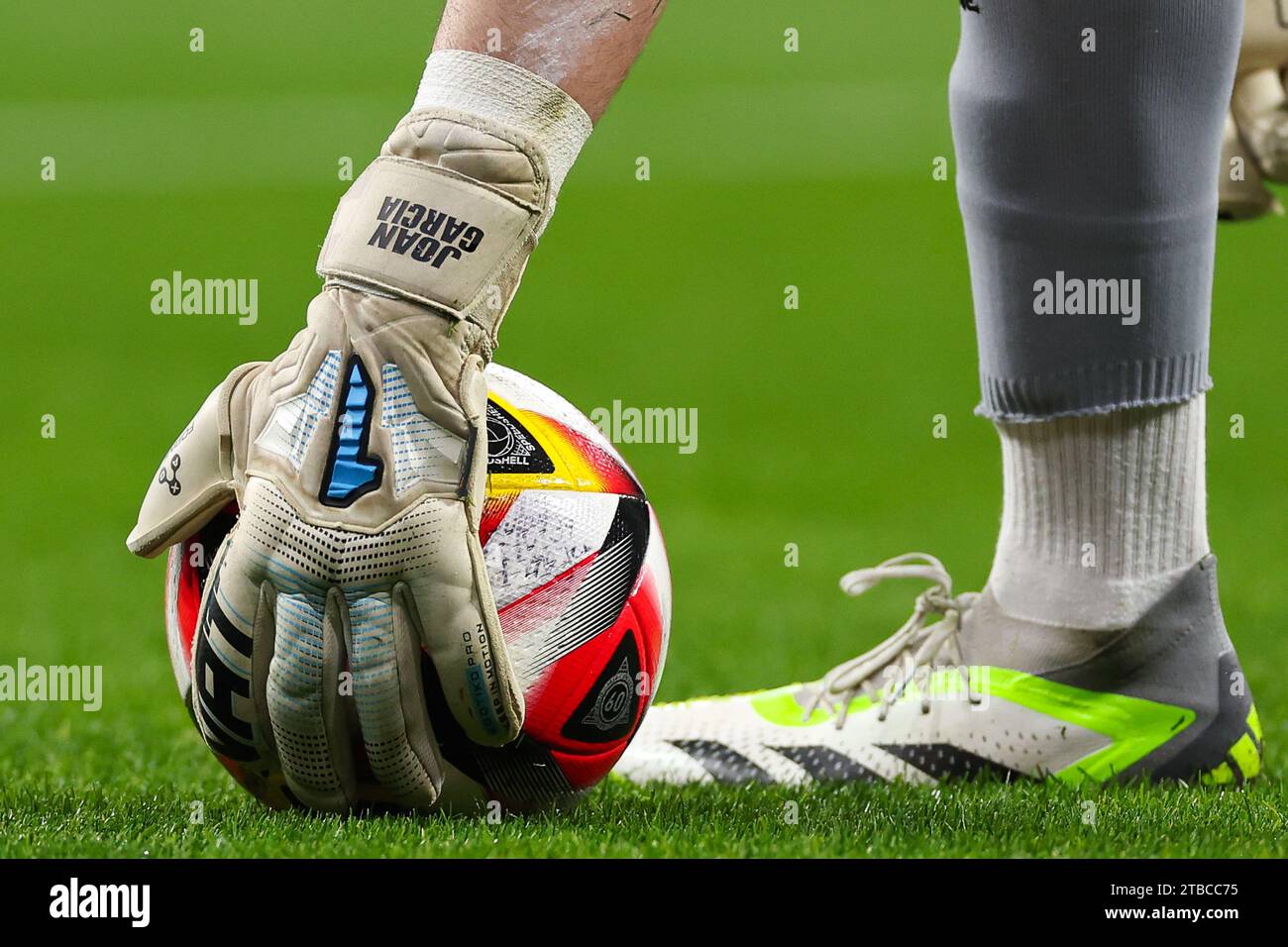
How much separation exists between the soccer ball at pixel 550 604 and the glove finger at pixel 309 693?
0.06 metres

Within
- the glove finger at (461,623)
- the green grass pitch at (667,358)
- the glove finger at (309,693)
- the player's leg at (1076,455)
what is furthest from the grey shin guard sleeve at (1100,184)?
the glove finger at (309,693)

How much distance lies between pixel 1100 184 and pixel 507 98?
1.01 m

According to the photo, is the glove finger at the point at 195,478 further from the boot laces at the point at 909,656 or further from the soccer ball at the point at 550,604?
the boot laces at the point at 909,656

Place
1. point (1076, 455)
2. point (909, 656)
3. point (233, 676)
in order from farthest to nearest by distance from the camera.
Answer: point (909, 656)
point (1076, 455)
point (233, 676)

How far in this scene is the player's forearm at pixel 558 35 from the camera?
2.22 m

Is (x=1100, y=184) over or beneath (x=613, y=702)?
over

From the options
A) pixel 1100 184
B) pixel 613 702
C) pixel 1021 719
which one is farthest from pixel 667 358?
pixel 613 702

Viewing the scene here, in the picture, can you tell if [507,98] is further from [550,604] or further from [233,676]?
[233,676]

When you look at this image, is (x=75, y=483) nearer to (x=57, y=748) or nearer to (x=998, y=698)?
(x=57, y=748)

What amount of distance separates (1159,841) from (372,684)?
979 millimetres

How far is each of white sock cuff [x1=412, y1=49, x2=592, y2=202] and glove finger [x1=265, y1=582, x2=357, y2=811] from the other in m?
0.58

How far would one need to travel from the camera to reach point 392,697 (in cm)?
225

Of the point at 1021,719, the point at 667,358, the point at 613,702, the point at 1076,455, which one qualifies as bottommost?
the point at 667,358

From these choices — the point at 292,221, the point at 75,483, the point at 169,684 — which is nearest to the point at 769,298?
the point at 292,221
